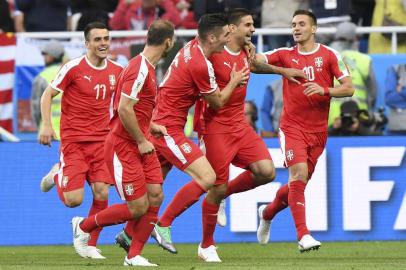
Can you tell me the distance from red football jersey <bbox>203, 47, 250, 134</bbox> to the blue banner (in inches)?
113

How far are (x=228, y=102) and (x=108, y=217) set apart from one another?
1.81m

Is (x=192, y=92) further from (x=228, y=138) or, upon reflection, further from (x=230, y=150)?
(x=230, y=150)

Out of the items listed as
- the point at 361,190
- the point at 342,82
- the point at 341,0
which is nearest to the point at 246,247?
the point at 361,190

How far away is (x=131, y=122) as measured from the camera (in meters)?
13.6

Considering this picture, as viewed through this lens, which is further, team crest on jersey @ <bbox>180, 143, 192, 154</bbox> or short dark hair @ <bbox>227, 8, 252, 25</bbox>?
short dark hair @ <bbox>227, 8, 252, 25</bbox>

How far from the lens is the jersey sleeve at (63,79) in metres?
15.8

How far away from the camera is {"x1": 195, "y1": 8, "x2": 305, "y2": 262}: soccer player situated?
15227 millimetres

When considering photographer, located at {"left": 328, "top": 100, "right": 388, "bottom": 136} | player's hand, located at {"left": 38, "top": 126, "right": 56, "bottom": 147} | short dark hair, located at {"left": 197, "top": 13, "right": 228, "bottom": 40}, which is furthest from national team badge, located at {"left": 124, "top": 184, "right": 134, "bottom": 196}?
photographer, located at {"left": 328, "top": 100, "right": 388, "bottom": 136}

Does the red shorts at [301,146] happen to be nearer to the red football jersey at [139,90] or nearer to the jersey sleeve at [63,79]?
the red football jersey at [139,90]

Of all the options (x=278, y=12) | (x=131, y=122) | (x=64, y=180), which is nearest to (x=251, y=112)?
(x=278, y=12)

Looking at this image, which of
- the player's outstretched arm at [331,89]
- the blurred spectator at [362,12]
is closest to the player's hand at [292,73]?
the player's outstretched arm at [331,89]

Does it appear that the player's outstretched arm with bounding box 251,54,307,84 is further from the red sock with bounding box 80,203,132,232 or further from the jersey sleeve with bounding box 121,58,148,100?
the red sock with bounding box 80,203,132,232

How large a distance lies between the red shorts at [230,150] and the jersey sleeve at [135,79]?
5.78 feet

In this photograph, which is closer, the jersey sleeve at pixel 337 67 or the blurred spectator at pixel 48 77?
the jersey sleeve at pixel 337 67
